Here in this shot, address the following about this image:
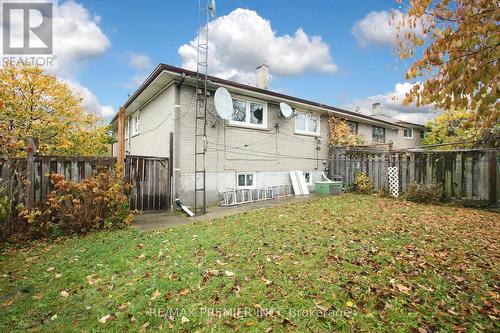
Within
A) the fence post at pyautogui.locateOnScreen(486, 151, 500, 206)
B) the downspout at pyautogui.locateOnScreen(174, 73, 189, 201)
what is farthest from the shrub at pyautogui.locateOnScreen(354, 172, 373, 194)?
the downspout at pyautogui.locateOnScreen(174, 73, 189, 201)

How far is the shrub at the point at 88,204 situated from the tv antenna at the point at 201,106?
107 inches

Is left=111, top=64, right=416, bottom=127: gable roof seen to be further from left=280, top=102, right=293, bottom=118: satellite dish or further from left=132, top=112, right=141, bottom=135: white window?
left=132, top=112, right=141, bottom=135: white window

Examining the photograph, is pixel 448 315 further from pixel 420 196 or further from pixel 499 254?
pixel 420 196

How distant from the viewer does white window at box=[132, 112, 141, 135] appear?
14789 millimetres

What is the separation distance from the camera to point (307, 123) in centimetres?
1479

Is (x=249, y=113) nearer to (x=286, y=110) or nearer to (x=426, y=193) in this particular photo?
(x=286, y=110)

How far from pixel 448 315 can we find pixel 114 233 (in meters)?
6.66

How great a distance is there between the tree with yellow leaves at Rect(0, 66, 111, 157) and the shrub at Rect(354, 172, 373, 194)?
1665 centimetres

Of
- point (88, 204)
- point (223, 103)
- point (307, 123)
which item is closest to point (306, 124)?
point (307, 123)

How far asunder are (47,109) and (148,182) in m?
11.2

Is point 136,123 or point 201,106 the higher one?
point 136,123

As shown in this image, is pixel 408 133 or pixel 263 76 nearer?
pixel 263 76

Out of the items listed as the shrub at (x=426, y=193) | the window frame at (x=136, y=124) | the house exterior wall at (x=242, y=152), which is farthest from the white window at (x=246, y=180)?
the window frame at (x=136, y=124)

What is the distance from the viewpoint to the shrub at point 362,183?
42.5 feet
